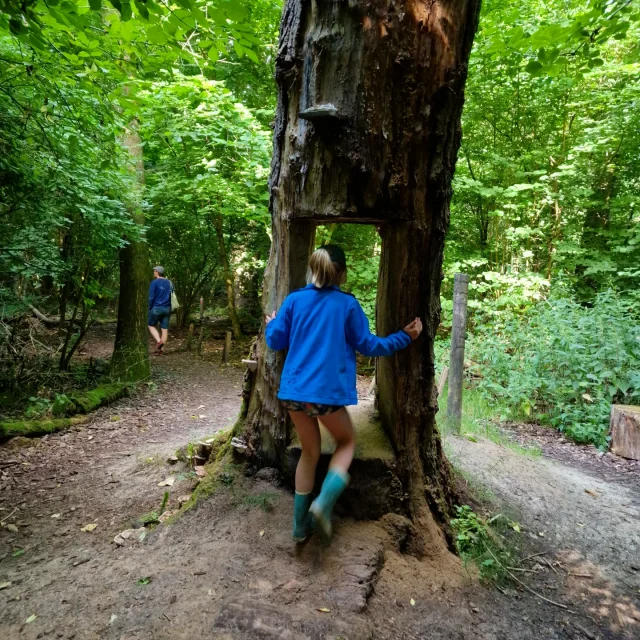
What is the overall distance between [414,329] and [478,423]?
4.43 meters

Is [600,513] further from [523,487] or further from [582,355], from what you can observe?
[582,355]

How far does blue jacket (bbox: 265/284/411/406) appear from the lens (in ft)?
8.19

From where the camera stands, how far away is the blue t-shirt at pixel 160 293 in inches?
414

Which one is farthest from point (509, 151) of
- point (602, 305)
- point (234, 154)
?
point (234, 154)

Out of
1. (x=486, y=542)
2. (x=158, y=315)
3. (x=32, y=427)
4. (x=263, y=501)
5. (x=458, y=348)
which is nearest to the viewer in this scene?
(x=263, y=501)

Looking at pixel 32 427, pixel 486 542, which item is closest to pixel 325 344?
pixel 486 542

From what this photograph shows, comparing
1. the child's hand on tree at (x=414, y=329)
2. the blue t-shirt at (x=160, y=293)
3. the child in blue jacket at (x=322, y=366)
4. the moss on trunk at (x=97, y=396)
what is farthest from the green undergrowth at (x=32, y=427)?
the blue t-shirt at (x=160, y=293)

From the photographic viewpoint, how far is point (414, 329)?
2832 mm

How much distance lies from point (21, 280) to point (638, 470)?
8.75m

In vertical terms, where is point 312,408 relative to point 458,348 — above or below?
below

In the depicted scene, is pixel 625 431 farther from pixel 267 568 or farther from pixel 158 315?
pixel 158 315

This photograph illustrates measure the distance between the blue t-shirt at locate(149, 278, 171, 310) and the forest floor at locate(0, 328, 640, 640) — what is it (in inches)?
248

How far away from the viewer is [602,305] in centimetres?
734

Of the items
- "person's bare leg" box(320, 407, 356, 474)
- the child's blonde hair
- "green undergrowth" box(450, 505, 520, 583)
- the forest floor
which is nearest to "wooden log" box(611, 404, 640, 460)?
the forest floor
